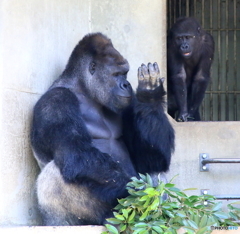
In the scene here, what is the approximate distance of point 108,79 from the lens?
12.1 ft

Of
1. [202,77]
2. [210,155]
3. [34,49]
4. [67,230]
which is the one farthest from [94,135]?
[202,77]

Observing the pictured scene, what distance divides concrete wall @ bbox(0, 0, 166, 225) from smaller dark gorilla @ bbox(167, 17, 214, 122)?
1123 mm

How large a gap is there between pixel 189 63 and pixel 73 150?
2.89 metres

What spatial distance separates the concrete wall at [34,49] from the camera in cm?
336

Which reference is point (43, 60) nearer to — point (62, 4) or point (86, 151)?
point (62, 4)

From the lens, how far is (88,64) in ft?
12.2

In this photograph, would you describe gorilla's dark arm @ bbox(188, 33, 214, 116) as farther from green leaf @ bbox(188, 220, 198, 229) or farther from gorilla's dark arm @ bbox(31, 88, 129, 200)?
green leaf @ bbox(188, 220, 198, 229)

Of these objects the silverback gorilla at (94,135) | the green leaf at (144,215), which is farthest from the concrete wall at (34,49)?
the green leaf at (144,215)

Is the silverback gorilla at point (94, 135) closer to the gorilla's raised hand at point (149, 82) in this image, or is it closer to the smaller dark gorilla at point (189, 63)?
the gorilla's raised hand at point (149, 82)

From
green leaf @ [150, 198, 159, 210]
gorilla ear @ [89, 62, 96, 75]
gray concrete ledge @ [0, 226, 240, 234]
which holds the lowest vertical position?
gray concrete ledge @ [0, 226, 240, 234]

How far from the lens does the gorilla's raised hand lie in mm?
3406

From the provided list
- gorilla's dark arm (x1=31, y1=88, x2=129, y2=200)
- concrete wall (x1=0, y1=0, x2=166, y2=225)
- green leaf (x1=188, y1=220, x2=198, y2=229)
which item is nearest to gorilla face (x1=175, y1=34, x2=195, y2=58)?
concrete wall (x1=0, y1=0, x2=166, y2=225)

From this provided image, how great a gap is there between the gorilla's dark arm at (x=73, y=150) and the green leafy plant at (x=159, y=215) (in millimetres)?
194

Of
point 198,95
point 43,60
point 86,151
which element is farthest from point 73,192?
point 198,95
